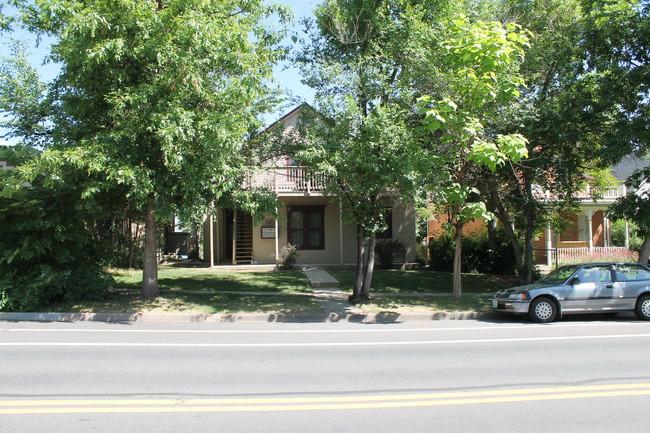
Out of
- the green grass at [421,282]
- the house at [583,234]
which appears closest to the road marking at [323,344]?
the green grass at [421,282]

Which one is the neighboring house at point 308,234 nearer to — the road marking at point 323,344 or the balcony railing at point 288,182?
the balcony railing at point 288,182

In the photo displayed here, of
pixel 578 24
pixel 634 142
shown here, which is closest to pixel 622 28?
pixel 578 24

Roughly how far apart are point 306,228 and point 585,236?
659 inches

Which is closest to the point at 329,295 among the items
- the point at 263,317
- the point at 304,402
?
the point at 263,317

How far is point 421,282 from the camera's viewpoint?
1734 centimetres

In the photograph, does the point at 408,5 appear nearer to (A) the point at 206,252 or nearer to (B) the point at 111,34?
(B) the point at 111,34

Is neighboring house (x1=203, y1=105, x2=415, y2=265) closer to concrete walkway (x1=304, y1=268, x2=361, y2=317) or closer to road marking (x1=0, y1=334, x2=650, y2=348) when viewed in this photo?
concrete walkway (x1=304, y1=268, x2=361, y2=317)

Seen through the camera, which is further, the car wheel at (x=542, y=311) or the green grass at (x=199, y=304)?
the green grass at (x=199, y=304)

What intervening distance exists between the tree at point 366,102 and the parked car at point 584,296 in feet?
11.8

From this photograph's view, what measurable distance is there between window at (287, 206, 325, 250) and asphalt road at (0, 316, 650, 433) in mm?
12876

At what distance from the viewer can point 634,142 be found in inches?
489

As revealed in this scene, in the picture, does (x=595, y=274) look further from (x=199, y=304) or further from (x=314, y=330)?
(x=199, y=304)

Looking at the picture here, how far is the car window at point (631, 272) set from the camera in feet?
36.9

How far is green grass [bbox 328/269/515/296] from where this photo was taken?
1584 cm
